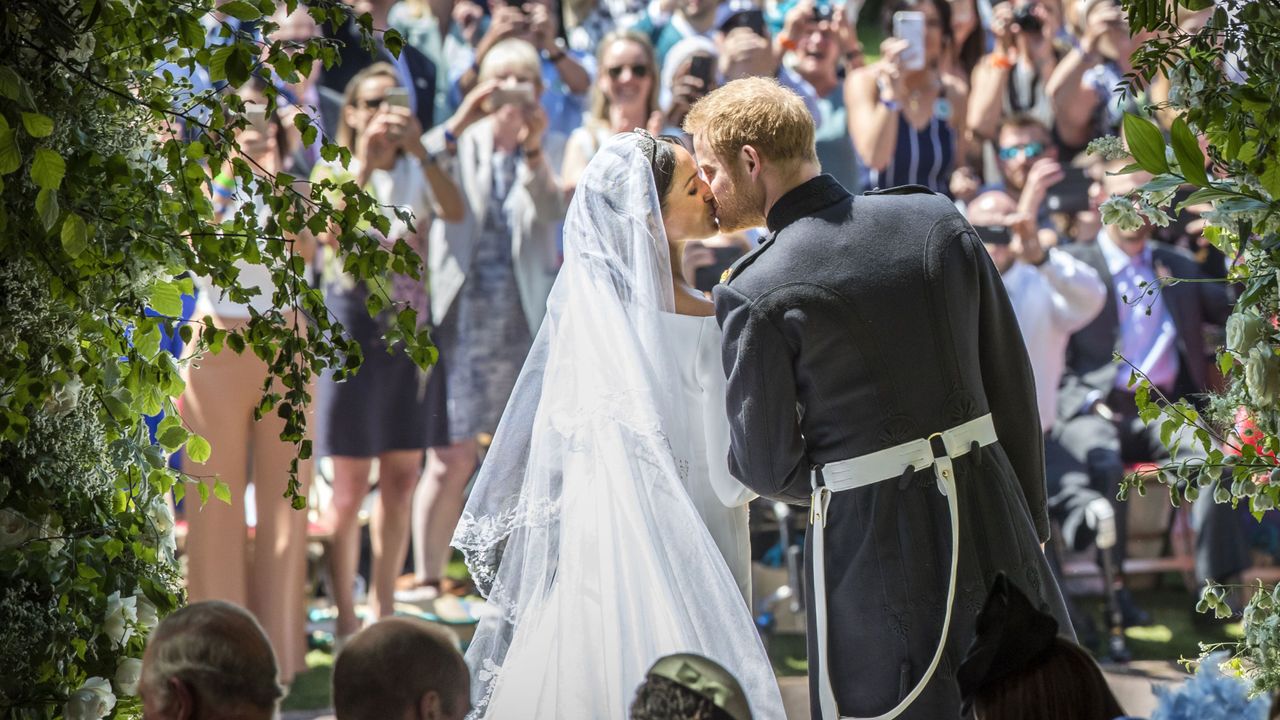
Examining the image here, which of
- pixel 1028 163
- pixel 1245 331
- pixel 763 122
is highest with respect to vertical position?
pixel 1028 163

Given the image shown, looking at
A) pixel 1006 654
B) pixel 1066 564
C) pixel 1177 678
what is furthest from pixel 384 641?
pixel 1066 564

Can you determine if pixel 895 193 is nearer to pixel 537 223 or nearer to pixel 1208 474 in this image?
pixel 1208 474

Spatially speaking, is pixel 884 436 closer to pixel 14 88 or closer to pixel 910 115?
pixel 14 88

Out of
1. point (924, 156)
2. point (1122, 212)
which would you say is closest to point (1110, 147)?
point (1122, 212)

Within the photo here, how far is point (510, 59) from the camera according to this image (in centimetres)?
610

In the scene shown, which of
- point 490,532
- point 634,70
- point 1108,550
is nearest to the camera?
point 490,532

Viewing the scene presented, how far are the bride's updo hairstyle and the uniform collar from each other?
493mm

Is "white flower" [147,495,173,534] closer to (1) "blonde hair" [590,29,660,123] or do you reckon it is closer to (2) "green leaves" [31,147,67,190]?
(2) "green leaves" [31,147,67,190]

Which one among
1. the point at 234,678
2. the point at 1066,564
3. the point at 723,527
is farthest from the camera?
the point at 1066,564

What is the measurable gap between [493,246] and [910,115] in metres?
2.08

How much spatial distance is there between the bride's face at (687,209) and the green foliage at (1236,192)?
91 cm

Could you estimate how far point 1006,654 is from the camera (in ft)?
5.10

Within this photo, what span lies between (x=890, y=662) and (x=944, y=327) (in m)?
0.56

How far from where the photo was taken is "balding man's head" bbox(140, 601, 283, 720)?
171 centimetres
